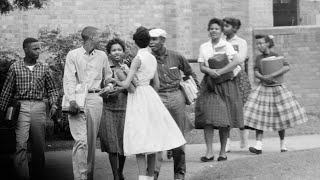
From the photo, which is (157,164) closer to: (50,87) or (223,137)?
(223,137)

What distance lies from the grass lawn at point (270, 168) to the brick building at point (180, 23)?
9.85m

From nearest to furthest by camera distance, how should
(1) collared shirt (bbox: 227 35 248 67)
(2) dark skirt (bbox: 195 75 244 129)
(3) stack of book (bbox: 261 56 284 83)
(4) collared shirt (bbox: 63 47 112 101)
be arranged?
1. (4) collared shirt (bbox: 63 47 112 101)
2. (2) dark skirt (bbox: 195 75 244 129)
3. (3) stack of book (bbox: 261 56 284 83)
4. (1) collared shirt (bbox: 227 35 248 67)

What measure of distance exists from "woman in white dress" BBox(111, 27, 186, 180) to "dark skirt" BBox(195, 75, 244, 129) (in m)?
2.10

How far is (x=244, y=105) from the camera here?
11.5 meters

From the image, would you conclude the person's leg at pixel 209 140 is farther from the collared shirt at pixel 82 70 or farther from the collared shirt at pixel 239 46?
the collared shirt at pixel 82 70

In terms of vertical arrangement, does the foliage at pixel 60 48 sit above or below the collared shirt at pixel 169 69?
→ below

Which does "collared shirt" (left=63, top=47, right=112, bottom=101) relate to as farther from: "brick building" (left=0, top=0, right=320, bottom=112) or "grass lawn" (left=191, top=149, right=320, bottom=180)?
"brick building" (left=0, top=0, right=320, bottom=112)

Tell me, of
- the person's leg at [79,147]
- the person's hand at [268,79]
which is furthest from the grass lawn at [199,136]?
the person's leg at [79,147]

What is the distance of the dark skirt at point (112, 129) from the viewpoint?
927 cm

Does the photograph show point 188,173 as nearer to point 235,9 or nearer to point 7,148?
point 7,148

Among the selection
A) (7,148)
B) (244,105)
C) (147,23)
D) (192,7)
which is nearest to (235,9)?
(192,7)

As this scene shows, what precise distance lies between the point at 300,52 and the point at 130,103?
483 inches

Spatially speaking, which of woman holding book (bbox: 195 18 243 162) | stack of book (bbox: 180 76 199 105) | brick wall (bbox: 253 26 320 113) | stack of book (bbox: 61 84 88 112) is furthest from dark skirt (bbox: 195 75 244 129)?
brick wall (bbox: 253 26 320 113)

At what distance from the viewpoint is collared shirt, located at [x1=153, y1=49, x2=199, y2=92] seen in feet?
30.6
